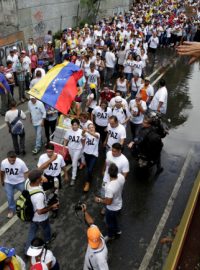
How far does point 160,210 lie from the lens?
23.4 ft

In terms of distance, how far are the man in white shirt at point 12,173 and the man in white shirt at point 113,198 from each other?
5.68 feet

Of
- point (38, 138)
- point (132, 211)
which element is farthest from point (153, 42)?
point (132, 211)

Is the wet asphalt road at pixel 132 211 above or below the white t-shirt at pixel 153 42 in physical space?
below

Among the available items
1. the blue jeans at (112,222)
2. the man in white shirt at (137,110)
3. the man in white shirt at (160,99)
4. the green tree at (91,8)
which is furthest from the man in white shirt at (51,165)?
the green tree at (91,8)

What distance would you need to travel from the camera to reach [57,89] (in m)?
7.48

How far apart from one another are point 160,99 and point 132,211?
358 cm

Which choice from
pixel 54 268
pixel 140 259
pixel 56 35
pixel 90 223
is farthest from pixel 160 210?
pixel 56 35

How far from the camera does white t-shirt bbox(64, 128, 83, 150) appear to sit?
7.43 m

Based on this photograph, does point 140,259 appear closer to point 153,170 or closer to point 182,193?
point 182,193

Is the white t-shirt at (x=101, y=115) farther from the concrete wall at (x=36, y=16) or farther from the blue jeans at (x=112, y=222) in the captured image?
the concrete wall at (x=36, y=16)

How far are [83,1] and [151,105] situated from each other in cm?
1503

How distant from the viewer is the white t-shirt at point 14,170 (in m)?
6.41

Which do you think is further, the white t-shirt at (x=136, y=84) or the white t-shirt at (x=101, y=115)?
the white t-shirt at (x=136, y=84)

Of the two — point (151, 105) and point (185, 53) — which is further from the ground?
point (185, 53)
